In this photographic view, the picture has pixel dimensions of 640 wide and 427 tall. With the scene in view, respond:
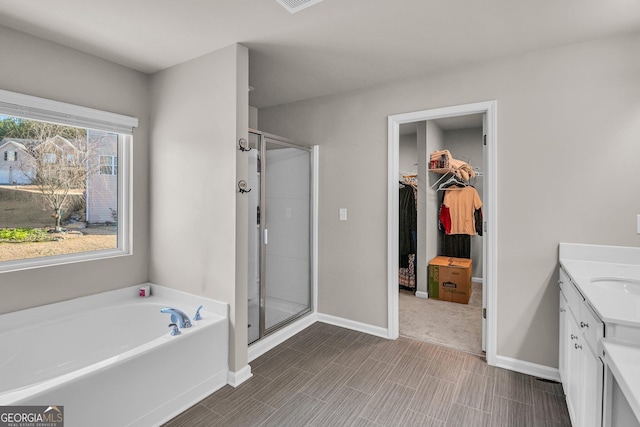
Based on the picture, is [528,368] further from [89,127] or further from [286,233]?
[89,127]

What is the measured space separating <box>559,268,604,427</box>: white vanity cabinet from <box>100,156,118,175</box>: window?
339 centimetres

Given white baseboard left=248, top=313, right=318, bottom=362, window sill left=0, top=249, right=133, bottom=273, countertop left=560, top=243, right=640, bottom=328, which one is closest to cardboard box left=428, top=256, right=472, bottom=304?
white baseboard left=248, top=313, right=318, bottom=362

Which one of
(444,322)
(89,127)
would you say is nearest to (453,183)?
(444,322)

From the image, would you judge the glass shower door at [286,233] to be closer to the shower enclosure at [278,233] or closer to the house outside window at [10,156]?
the shower enclosure at [278,233]

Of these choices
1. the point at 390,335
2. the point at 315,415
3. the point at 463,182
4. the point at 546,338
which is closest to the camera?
the point at 315,415

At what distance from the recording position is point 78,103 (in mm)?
2424

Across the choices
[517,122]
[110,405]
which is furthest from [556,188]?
[110,405]

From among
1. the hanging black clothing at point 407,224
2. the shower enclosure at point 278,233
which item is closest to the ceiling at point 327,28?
the shower enclosure at point 278,233

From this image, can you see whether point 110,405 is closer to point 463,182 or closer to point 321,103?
point 321,103

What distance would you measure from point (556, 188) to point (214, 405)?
9.31ft

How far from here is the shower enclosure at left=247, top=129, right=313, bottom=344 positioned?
2.81 metres

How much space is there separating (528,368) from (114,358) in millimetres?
2849

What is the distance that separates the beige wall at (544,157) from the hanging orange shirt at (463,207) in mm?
1873

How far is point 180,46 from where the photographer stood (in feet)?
7.63
